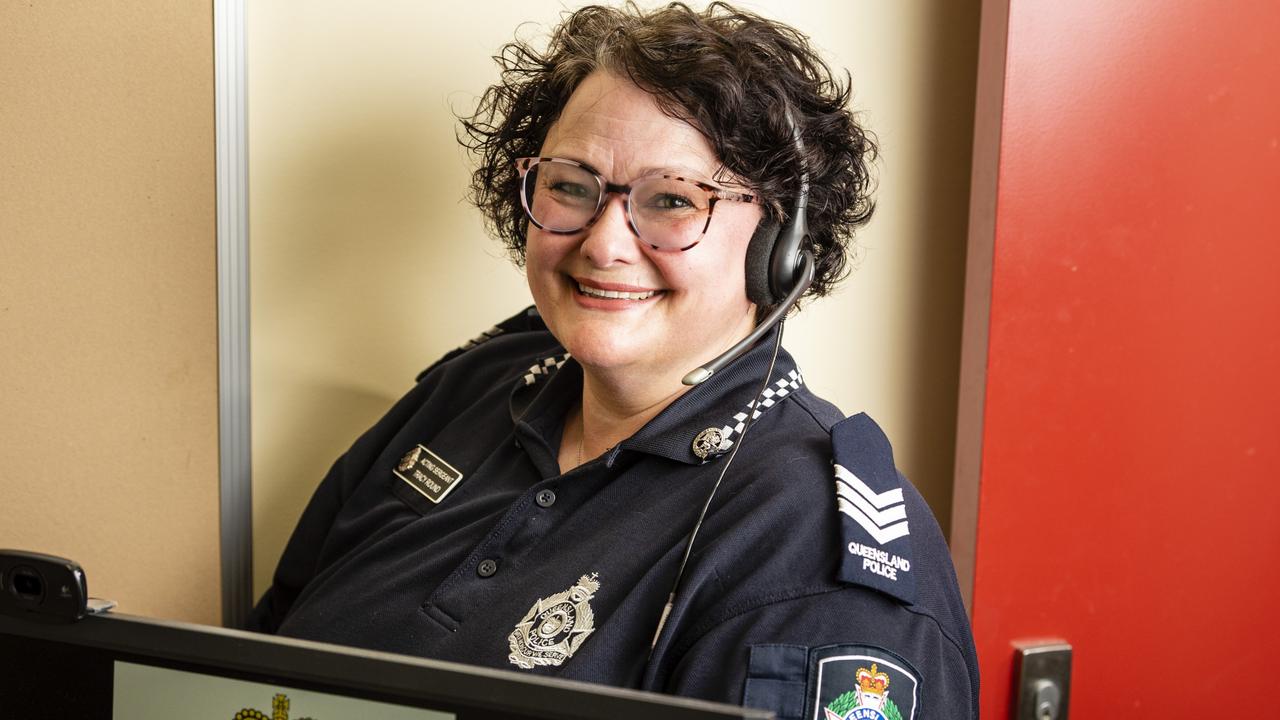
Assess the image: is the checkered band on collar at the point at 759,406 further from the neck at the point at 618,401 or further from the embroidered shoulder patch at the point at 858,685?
the embroidered shoulder patch at the point at 858,685

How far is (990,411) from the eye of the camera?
1.35 meters

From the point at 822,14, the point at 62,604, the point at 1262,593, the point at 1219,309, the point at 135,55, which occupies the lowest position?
the point at 62,604

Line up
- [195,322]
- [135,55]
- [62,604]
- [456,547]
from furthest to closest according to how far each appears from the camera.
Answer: [195,322], [135,55], [456,547], [62,604]

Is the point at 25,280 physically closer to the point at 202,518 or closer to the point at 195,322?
the point at 195,322

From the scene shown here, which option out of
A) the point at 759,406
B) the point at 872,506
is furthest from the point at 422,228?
the point at 872,506

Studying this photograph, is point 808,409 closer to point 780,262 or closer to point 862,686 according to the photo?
point 780,262

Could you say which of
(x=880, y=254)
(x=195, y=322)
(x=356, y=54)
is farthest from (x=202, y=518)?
(x=880, y=254)

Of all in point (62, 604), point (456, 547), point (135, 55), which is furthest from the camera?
A: point (135, 55)

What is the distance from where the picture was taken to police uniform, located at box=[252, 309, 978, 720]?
2.88 ft

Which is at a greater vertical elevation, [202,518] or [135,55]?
[135,55]

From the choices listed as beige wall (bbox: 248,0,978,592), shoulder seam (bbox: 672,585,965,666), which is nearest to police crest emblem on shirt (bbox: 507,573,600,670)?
shoulder seam (bbox: 672,585,965,666)

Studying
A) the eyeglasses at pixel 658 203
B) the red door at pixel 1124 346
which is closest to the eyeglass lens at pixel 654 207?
the eyeglasses at pixel 658 203

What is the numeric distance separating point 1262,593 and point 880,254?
2.40 ft

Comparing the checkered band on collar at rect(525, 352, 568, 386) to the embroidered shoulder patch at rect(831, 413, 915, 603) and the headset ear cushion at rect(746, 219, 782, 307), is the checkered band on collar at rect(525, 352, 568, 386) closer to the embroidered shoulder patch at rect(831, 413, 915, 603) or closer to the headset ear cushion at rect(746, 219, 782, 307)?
the headset ear cushion at rect(746, 219, 782, 307)
